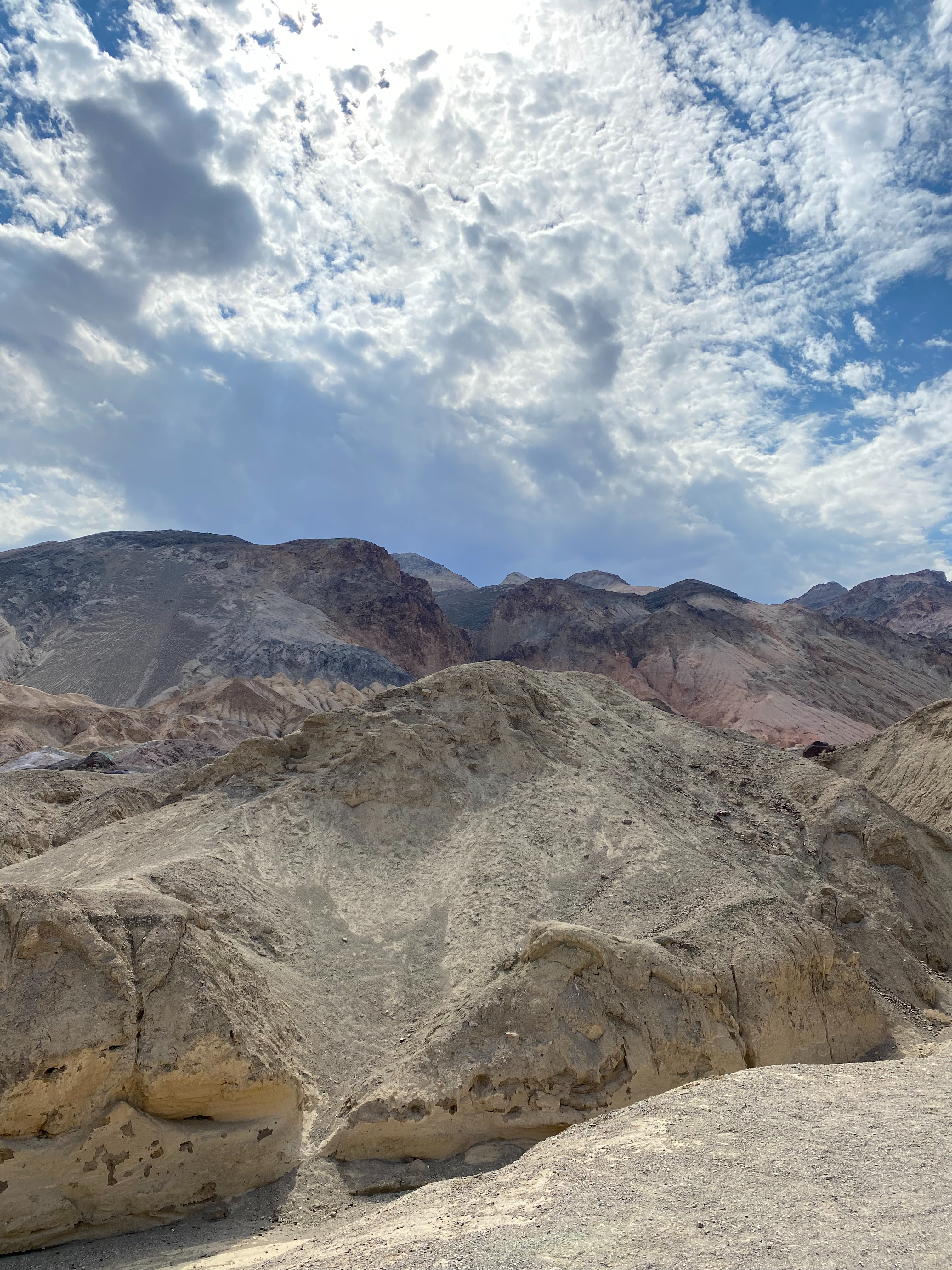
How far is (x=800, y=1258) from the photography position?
398cm

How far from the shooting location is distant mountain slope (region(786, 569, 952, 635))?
10188cm

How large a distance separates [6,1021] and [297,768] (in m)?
7.72

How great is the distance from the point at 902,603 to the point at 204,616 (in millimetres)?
91145

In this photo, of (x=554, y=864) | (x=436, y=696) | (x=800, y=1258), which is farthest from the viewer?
(x=436, y=696)

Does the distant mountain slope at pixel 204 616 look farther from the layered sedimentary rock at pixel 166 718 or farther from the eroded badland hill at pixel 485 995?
the eroded badland hill at pixel 485 995

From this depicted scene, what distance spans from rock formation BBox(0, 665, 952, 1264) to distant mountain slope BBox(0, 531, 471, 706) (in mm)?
42910

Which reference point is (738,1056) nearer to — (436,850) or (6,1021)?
(436,850)

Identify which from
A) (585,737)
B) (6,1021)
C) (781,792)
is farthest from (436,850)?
(781,792)

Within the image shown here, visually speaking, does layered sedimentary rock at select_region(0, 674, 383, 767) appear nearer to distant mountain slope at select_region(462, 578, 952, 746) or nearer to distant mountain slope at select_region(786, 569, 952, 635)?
distant mountain slope at select_region(462, 578, 952, 746)

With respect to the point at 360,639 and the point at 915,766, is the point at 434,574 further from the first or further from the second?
the point at 915,766

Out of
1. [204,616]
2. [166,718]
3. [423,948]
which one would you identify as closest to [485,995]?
[423,948]

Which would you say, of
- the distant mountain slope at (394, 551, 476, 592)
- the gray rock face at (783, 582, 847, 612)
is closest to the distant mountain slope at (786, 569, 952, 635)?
the gray rock face at (783, 582, 847, 612)

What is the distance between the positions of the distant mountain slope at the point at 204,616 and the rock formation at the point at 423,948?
141 ft

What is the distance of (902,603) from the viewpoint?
107m
